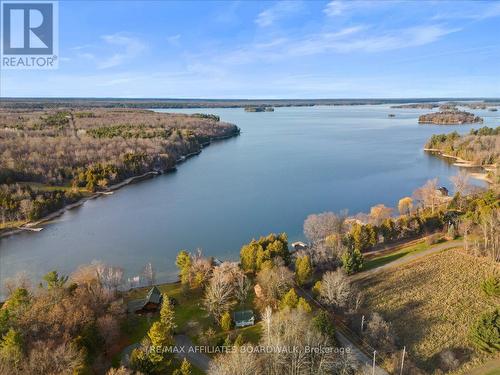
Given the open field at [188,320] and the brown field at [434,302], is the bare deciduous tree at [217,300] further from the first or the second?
the brown field at [434,302]

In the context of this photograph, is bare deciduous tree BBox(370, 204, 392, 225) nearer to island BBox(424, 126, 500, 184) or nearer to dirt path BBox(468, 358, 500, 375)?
dirt path BBox(468, 358, 500, 375)

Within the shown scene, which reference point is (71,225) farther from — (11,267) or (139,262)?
(139,262)

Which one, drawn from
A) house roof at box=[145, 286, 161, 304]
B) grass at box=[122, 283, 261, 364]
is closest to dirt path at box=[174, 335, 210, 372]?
grass at box=[122, 283, 261, 364]

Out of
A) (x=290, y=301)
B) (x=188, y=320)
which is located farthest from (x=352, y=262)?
(x=188, y=320)

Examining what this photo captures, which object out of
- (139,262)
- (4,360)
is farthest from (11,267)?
(4,360)

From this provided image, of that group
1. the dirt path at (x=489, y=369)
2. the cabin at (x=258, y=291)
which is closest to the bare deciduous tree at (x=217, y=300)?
the cabin at (x=258, y=291)
